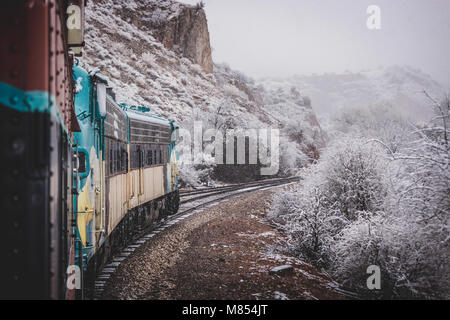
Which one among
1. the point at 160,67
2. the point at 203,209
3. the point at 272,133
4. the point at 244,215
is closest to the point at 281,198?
the point at 244,215

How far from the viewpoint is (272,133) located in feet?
110

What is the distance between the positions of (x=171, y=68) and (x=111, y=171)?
145ft

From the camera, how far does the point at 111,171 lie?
7.04 metres

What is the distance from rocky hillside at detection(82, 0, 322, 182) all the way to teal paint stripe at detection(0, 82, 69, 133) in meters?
28.4

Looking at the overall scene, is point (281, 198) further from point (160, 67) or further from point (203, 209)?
point (160, 67)

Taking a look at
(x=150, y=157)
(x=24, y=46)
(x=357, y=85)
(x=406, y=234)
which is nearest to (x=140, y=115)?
(x=150, y=157)

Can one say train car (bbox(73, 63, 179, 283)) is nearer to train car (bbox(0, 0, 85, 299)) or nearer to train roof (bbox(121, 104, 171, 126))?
train roof (bbox(121, 104, 171, 126))

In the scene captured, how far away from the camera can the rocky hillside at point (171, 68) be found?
34.8 m

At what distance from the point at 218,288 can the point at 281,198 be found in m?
8.72

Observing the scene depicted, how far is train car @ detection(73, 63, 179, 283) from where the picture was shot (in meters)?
5.38

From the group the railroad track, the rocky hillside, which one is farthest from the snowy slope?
the railroad track

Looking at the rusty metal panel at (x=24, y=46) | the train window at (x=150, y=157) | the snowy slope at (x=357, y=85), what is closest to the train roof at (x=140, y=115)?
the train window at (x=150, y=157)

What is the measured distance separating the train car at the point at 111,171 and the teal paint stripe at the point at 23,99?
9.26 feet

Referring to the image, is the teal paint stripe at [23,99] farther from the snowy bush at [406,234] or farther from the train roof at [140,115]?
the train roof at [140,115]
